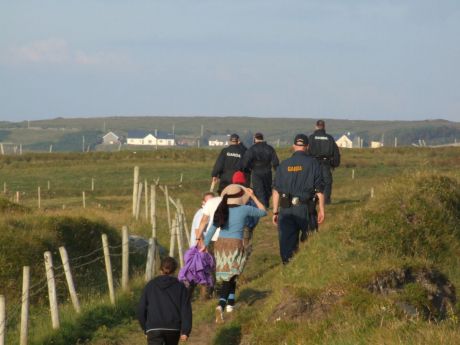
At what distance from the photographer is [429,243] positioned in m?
16.4

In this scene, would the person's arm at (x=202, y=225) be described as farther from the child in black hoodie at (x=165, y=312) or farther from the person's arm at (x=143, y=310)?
the person's arm at (x=143, y=310)

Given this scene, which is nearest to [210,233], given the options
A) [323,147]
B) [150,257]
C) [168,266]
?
[168,266]

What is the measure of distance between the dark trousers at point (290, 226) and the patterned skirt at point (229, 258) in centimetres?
180

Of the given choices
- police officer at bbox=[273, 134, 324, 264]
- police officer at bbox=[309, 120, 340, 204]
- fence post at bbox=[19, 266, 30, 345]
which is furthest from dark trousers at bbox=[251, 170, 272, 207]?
fence post at bbox=[19, 266, 30, 345]

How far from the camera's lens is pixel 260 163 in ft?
64.5

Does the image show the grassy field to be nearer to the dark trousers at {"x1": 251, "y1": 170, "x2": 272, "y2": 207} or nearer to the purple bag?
the purple bag

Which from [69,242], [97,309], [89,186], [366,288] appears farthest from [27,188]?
[366,288]

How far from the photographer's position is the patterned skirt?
43.7 ft

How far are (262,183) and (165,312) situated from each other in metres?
10.0

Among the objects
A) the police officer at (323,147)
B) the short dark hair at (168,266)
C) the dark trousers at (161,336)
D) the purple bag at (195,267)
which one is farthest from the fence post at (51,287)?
the police officer at (323,147)

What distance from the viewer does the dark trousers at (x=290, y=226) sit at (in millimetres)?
15008

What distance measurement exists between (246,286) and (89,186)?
44.8m

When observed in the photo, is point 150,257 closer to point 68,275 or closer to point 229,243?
point 68,275

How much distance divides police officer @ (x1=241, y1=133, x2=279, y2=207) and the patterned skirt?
5965 millimetres
